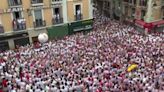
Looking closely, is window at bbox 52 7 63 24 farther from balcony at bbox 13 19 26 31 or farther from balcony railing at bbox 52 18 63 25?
balcony at bbox 13 19 26 31

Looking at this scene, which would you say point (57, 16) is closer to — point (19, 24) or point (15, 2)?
point (19, 24)

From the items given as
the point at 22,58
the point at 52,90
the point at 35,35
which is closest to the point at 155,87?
the point at 52,90

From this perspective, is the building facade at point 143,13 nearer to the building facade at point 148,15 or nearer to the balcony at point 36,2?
the building facade at point 148,15

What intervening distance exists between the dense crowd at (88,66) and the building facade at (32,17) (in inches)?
139

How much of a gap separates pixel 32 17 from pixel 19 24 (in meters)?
1.71

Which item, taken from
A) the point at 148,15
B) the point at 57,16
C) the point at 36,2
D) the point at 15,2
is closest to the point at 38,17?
the point at 36,2

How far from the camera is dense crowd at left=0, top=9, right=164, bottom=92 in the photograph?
19609 mm

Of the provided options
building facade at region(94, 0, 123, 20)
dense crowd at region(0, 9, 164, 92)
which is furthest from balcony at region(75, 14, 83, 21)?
building facade at region(94, 0, 123, 20)

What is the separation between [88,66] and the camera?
2281cm

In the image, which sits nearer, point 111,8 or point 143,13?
point 143,13

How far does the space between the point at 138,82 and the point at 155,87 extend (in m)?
1.21

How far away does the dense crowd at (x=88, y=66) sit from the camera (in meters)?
19.6

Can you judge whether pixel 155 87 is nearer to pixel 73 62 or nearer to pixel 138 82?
pixel 138 82

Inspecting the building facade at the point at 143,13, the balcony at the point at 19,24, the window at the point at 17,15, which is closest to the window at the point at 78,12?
the balcony at the point at 19,24
